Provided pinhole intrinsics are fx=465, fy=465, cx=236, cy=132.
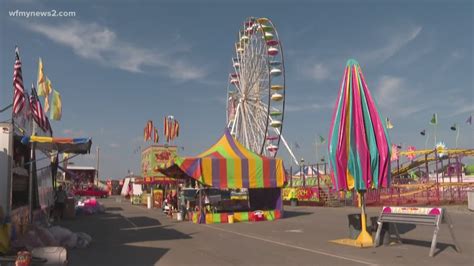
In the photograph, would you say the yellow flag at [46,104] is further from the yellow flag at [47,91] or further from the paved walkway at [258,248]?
the paved walkway at [258,248]

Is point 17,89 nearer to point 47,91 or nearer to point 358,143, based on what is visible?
point 47,91

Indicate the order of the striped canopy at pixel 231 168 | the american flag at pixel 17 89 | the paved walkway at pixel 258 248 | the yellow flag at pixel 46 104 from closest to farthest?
the paved walkway at pixel 258 248
the american flag at pixel 17 89
the yellow flag at pixel 46 104
the striped canopy at pixel 231 168

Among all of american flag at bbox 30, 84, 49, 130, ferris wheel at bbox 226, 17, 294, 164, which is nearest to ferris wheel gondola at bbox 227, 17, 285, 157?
ferris wheel at bbox 226, 17, 294, 164

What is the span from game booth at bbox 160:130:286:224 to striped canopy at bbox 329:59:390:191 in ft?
23.9

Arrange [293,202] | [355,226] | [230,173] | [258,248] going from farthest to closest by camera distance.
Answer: [293,202] → [230,173] → [355,226] → [258,248]

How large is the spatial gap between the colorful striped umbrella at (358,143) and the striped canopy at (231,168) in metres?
7.28

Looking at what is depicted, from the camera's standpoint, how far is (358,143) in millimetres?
10891

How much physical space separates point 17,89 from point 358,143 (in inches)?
339

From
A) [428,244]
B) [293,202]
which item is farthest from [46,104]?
[293,202]

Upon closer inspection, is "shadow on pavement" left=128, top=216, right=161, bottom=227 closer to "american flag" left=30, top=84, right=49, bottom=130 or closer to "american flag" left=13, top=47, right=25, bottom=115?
"american flag" left=30, top=84, right=49, bottom=130

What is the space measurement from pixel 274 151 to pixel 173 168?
16733 mm

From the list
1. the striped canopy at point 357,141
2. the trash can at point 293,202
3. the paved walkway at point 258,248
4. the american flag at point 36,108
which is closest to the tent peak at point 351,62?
the striped canopy at point 357,141

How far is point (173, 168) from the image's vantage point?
19.8m

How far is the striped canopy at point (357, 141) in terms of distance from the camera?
10.8 m
